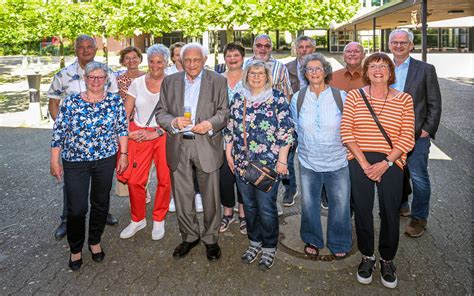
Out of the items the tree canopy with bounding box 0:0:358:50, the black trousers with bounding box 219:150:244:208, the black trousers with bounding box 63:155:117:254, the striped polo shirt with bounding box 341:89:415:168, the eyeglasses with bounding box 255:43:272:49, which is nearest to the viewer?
the striped polo shirt with bounding box 341:89:415:168

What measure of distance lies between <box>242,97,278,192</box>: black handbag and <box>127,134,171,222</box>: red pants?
1.24m

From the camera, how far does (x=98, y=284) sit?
3617 mm

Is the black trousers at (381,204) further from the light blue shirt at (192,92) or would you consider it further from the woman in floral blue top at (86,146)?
the woman in floral blue top at (86,146)

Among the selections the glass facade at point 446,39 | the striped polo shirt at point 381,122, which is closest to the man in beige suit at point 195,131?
the striped polo shirt at point 381,122

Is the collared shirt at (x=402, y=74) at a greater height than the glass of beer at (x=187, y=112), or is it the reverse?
the collared shirt at (x=402, y=74)

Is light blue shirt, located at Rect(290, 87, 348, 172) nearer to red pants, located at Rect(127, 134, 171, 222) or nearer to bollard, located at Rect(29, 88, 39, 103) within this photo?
red pants, located at Rect(127, 134, 171, 222)

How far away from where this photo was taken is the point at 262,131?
12.0 feet

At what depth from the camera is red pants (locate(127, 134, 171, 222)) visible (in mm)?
4516

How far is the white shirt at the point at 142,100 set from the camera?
174 inches

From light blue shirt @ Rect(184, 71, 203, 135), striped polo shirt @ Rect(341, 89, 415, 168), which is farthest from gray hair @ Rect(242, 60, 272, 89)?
striped polo shirt @ Rect(341, 89, 415, 168)

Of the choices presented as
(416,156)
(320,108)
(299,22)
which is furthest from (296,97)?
(299,22)

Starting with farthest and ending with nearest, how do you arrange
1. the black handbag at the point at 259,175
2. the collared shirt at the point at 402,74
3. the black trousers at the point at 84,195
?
the collared shirt at the point at 402,74 → the black trousers at the point at 84,195 → the black handbag at the point at 259,175

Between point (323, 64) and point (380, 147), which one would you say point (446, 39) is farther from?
point (380, 147)

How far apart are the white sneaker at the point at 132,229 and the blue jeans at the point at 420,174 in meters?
3.04
